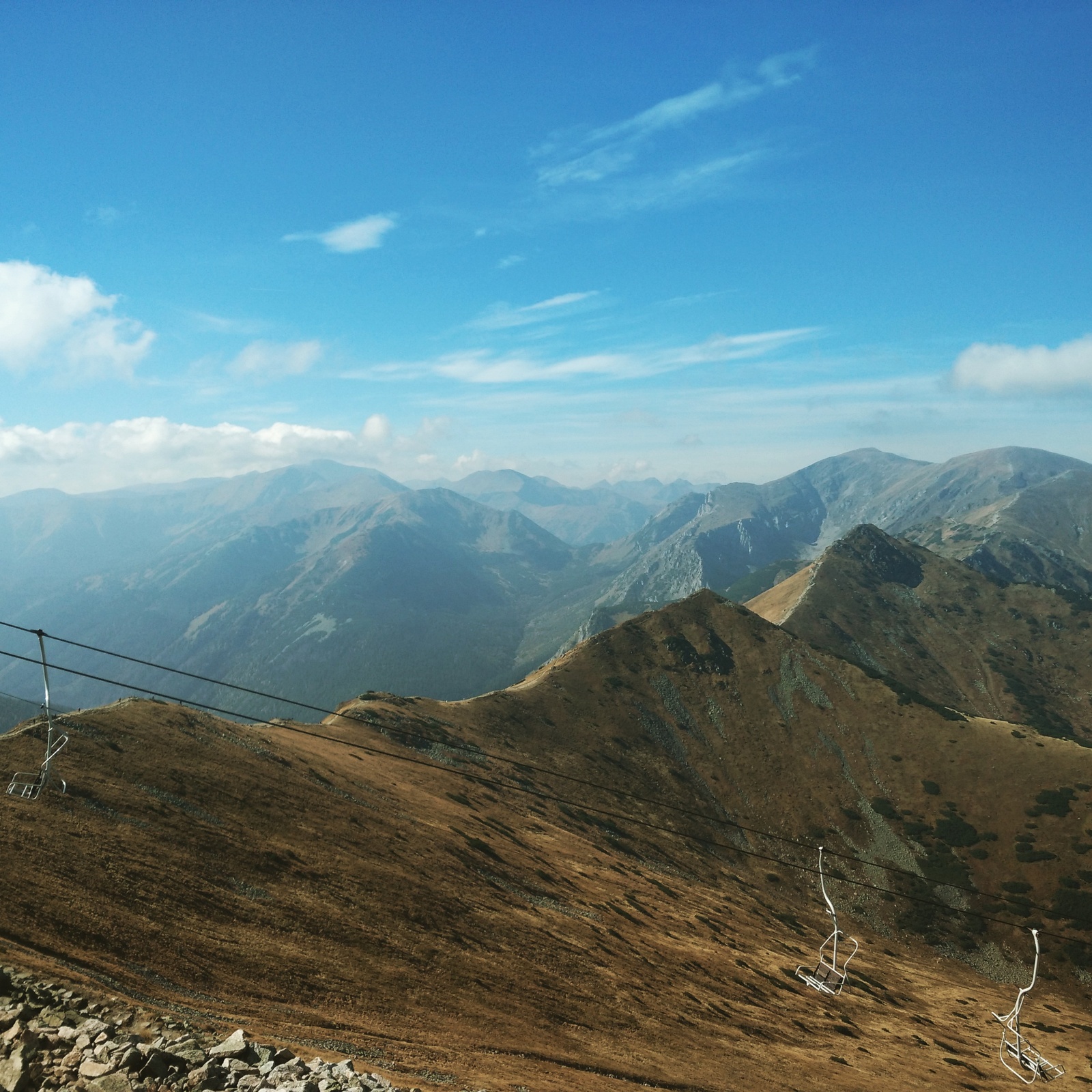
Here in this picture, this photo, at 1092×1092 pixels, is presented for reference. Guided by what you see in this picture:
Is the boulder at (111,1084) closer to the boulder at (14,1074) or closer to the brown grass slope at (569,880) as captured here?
the boulder at (14,1074)

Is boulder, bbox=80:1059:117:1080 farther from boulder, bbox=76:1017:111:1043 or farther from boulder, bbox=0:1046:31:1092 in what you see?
boulder, bbox=76:1017:111:1043

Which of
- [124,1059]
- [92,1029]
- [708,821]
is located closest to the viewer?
[124,1059]

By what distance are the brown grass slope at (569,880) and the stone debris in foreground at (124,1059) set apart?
6.12 metres

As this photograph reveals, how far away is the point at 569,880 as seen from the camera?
2899 inches

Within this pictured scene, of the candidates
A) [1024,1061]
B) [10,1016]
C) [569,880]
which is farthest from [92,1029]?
[1024,1061]

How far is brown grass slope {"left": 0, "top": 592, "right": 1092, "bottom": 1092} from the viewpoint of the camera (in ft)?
117

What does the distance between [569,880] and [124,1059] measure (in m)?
60.9

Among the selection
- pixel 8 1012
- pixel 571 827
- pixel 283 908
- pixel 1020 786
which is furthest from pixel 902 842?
pixel 8 1012

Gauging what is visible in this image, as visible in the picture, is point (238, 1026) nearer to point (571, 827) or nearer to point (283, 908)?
point (283, 908)

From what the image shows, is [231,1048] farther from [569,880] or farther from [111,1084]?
[569,880]

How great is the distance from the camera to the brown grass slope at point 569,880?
35594 millimetres

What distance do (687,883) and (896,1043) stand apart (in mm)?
40015

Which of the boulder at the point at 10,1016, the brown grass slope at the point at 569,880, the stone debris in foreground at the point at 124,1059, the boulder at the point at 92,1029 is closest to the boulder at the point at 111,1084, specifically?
the stone debris in foreground at the point at 124,1059

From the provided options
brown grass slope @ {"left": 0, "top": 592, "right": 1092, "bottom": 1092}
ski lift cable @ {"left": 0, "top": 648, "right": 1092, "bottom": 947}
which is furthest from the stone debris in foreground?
ski lift cable @ {"left": 0, "top": 648, "right": 1092, "bottom": 947}
